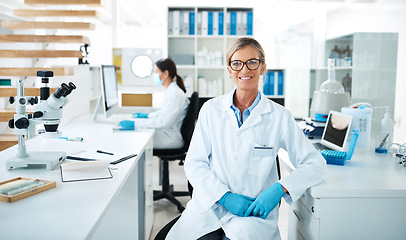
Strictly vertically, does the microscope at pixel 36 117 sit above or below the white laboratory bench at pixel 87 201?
above

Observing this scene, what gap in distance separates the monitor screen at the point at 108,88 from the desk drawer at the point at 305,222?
1.68 m

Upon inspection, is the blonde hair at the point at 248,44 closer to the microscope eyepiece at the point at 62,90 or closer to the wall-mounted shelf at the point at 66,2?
the microscope eyepiece at the point at 62,90

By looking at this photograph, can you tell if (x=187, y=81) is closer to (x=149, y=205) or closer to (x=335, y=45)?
(x=149, y=205)

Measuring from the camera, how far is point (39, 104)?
1479mm

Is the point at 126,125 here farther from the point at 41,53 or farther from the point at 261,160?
the point at 261,160

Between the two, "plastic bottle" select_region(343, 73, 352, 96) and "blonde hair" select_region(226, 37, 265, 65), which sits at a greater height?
"blonde hair" select_region(226, 37, 265, 65)

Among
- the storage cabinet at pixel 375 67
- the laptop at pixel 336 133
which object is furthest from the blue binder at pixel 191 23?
the laptop at pixel 336 133

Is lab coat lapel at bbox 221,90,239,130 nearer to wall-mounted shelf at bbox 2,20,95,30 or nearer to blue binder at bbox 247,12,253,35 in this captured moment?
wall-mounted shelf at bbox 2,20,95,30

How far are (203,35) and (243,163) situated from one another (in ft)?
10.6

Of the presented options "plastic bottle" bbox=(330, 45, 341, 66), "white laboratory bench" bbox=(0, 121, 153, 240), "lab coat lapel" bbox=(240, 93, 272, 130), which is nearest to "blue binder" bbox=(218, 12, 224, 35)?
"plastic bottle" bbox=(330, 45, 341, 66)

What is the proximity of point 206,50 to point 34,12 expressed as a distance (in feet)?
6.76

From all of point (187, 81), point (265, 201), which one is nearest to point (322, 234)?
point (265, 201)

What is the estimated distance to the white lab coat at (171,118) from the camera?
298 cm

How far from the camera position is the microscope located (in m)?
1.45
